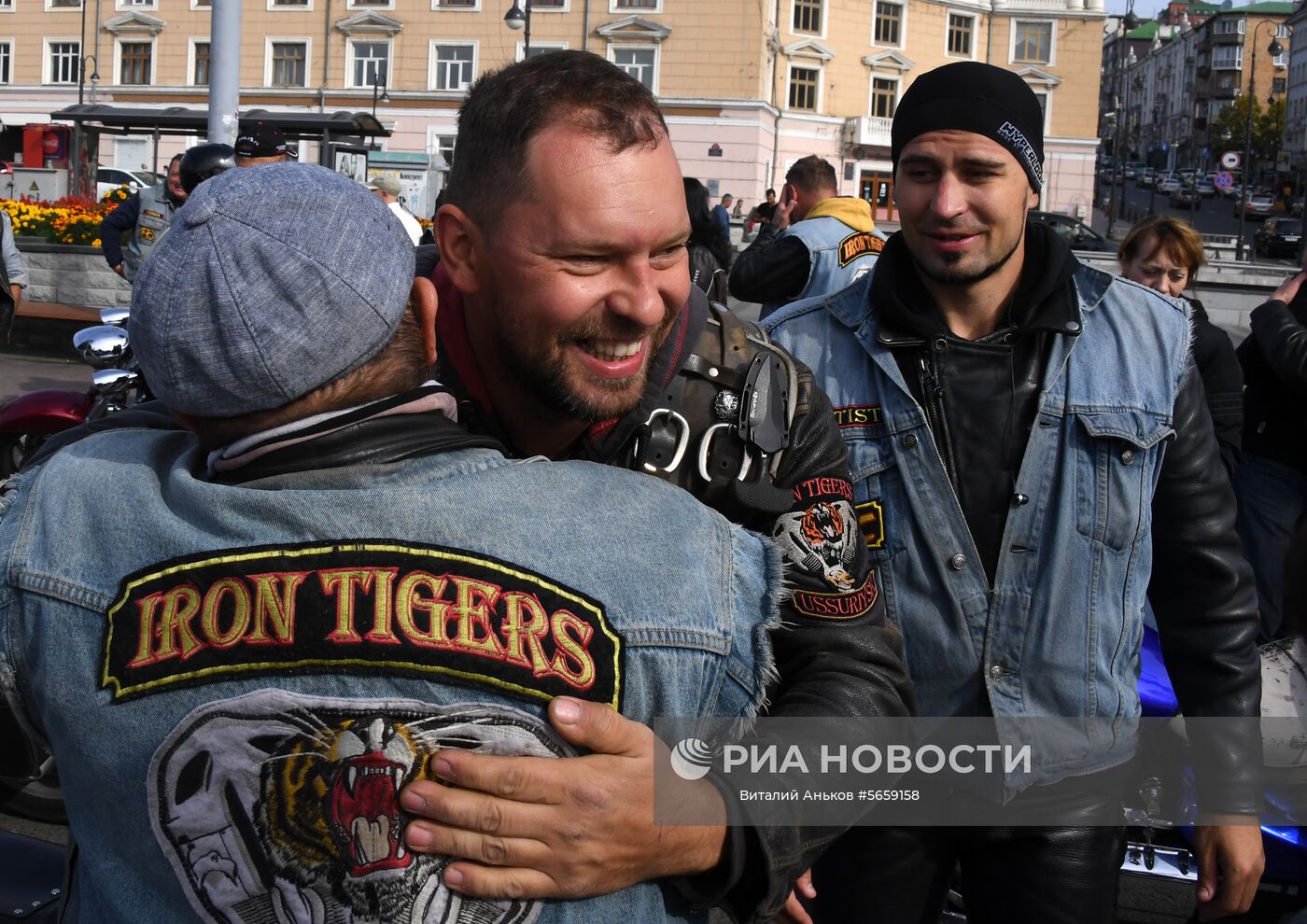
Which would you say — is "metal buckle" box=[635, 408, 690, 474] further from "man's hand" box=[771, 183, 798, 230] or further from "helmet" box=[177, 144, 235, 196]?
"helmet" box=[177, 144, 235, 196]

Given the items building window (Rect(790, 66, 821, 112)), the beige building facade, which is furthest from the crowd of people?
building window (Rect(790, 66, 821, 112))

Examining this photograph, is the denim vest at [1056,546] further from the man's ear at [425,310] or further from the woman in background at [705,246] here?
the woman in background at [705,246]

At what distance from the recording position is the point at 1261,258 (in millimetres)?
40125

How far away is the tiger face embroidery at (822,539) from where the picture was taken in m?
1.81

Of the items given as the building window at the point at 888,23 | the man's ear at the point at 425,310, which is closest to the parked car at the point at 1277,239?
the building window at the point at 888,23

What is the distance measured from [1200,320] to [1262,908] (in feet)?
9.35

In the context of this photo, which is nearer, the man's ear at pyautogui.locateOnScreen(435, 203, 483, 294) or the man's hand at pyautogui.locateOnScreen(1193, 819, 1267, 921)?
the man's ear at pyautogui.locateOnScreen(435, 203, 483, 294)

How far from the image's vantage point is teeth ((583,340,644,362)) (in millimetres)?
1810

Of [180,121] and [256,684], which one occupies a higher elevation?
[180,121]

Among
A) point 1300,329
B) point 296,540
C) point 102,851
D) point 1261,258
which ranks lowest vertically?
point 102,851

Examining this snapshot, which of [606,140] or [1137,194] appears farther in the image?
[1137,194]

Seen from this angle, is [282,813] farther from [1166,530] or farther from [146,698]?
[1166,530]

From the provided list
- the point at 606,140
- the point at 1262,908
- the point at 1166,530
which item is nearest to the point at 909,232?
the point at 1166,530

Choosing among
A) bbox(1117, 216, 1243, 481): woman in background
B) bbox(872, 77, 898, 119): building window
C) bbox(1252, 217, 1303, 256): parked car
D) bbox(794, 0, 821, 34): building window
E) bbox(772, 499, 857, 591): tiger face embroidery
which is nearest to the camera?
bbox(772, 499, 857, 591): tiger face embroidery
